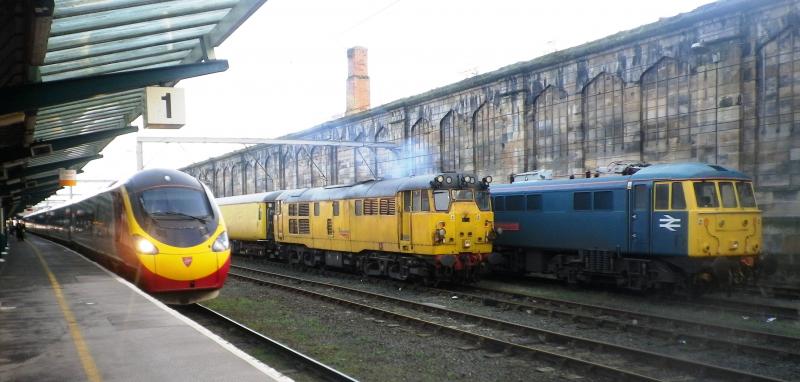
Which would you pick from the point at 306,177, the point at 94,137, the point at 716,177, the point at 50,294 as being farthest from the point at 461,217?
the point at 306,177

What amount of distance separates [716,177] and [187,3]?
461 inches

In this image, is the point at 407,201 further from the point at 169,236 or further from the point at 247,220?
the point at 247,220

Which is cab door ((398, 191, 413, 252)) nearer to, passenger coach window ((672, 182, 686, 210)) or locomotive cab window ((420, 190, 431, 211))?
locomotive cab window ((420, 190, 431, 211))

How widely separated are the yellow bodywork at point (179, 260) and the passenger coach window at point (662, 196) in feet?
32.4

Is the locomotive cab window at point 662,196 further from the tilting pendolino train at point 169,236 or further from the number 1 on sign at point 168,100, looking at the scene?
the number 1 on sign at point 168,100

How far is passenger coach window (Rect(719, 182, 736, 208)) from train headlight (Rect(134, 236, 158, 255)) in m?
12.3

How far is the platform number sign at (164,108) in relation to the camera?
11359 mm

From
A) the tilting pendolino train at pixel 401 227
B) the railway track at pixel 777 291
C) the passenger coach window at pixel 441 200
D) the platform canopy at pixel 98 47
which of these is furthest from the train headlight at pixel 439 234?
the railway track at pixel 777 291

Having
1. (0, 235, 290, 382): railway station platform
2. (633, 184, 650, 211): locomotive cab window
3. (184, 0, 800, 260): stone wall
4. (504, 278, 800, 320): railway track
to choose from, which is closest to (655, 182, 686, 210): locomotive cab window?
(633, 184, 650, 211): locomotive cab window

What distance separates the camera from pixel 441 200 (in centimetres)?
1650

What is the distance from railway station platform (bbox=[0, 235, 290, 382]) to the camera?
6.71m

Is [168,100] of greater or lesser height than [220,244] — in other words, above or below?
above

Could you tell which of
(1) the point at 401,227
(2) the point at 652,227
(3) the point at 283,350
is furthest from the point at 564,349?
(1) the point at 401,227

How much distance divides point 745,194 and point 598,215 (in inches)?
132
